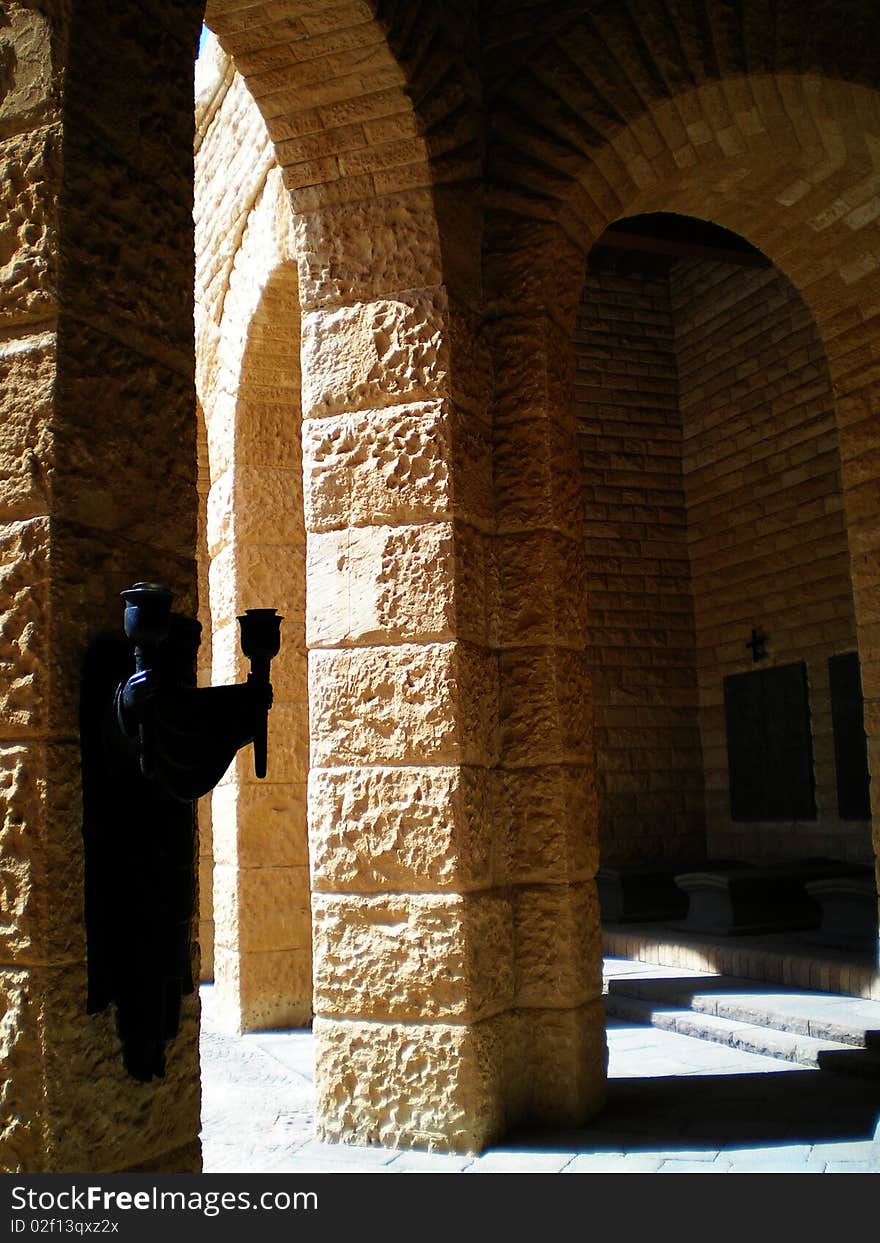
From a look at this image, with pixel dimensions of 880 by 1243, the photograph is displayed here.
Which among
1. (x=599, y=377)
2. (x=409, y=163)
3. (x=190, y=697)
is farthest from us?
(x=599, y=377)

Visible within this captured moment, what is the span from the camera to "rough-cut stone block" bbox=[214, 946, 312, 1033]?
5504 mm

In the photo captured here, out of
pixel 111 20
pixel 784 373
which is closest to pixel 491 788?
pixel 111 20

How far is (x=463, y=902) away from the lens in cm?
352

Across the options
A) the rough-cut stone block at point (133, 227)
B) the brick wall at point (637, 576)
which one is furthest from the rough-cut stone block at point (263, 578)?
the brick wall at point (637, 576)

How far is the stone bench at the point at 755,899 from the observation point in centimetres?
692

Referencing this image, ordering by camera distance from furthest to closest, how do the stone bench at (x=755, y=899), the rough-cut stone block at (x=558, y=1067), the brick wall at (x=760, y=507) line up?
the brick wall at (x=760, y=507)
the stone bench at (x=755, y=899)
the rough-cut stone block at (x=558, y=1067)

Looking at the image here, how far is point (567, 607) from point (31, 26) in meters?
2.51

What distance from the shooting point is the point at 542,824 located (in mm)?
3840

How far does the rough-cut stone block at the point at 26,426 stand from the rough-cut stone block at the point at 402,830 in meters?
2.00

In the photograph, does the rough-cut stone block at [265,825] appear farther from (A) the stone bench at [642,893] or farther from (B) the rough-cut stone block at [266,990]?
(A) the stone bench at [642,893]

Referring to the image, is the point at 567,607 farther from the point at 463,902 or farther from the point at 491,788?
the point at 463,902

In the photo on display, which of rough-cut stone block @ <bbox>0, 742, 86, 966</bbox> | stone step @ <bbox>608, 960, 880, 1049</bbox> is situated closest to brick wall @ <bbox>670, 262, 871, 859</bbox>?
stone step @ <bbox>608, 960, 880, 1049</bbox>

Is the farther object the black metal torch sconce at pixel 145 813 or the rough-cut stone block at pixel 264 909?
the rough-cut stone block at pixel 264 909

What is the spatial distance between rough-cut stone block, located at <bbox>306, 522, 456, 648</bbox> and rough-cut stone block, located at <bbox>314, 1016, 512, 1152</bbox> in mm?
1209
